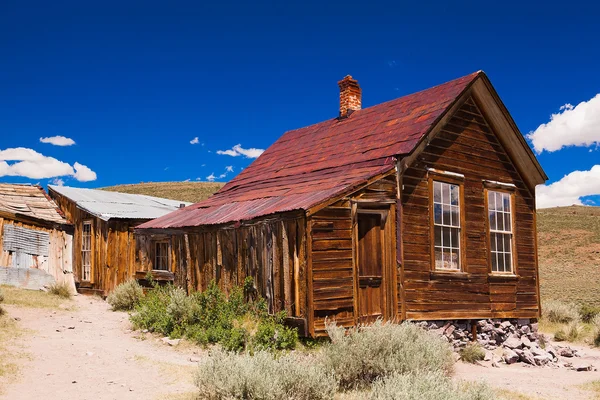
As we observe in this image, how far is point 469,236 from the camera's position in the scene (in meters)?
12.1

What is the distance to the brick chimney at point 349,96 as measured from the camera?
15.6 m

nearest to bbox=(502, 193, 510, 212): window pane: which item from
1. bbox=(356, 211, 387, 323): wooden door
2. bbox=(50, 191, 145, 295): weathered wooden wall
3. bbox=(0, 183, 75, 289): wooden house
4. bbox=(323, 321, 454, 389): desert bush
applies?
bbox=(356, 211, 387, 323): wooden door

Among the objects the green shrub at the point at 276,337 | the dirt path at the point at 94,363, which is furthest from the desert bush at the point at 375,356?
the dirt path at the point at 94,363

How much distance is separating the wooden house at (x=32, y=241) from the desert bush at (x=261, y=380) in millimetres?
12805

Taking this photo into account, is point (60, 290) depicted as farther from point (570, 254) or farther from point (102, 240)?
point (570, 254)

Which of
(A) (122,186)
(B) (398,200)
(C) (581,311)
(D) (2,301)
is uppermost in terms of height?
(A) (122,186)

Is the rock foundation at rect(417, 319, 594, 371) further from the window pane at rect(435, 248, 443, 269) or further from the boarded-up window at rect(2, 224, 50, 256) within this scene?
the boarded-up window at rect(2, 224, 50, 256)

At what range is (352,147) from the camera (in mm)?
12922

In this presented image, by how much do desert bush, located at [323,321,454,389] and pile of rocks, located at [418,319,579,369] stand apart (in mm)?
3204

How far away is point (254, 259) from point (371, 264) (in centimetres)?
215

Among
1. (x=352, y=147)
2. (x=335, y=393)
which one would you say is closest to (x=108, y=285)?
(x=352, y=147)

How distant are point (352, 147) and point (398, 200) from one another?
8.06 ft

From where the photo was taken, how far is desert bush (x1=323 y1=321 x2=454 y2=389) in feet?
24.4

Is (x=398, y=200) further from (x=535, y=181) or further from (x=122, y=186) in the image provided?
(x=122, y=186)
